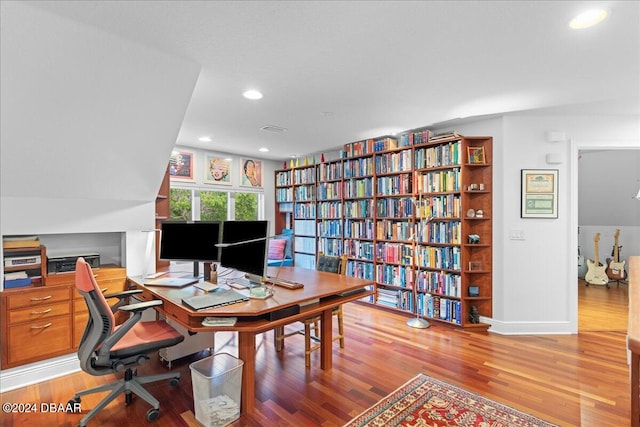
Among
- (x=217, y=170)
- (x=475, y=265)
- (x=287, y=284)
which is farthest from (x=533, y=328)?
(x=217, y=170)

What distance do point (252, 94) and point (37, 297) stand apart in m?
2.44

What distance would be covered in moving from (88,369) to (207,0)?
221 centimetres

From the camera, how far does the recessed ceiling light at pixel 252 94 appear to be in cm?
278

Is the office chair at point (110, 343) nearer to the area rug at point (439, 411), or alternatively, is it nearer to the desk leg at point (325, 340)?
the desk leg at point (325, 340)

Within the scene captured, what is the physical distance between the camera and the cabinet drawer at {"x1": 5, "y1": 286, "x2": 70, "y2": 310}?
2.41 metres

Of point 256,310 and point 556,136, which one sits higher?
point 556,136

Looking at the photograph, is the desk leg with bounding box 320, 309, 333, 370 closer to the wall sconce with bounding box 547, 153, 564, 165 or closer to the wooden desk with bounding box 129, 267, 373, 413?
the wooden desk with bounding box 129, 267, 373, 413

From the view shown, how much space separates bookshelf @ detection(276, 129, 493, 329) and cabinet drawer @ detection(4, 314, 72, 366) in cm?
345

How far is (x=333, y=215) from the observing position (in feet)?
16.9

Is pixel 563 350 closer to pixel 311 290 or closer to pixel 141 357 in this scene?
pixel 311 290

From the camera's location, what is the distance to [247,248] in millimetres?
2334

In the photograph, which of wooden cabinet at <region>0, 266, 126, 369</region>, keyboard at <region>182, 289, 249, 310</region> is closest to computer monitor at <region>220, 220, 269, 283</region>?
keyboard at <region>182, 289, 249, 310</region>

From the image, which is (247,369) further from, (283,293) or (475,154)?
(475,154)

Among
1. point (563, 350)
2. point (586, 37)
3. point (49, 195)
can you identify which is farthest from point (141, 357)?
point (563, 350)
